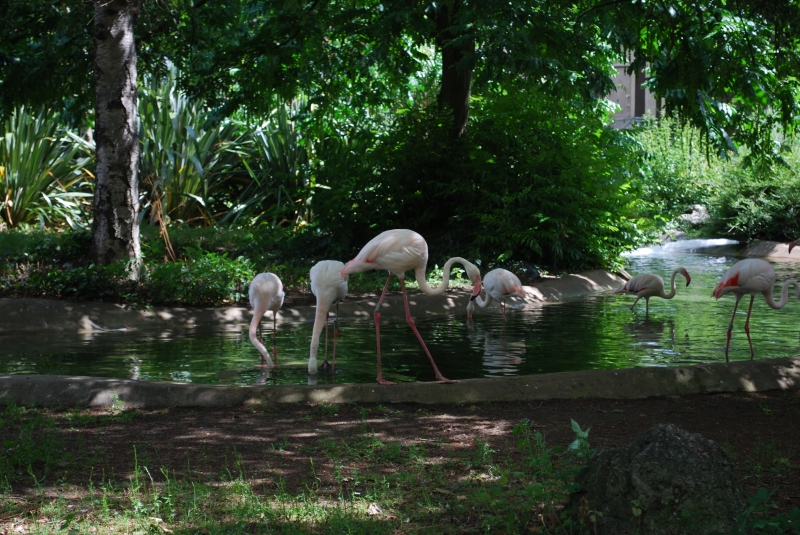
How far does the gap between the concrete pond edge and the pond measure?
836mm

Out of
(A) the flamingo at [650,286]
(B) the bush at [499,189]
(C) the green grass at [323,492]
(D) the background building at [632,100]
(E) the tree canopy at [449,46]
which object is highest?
(D) the background building at [632,100]

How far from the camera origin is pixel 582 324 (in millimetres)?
9258

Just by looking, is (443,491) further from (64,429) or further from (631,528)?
(64,429)

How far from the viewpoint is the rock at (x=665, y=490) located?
299 centimetres

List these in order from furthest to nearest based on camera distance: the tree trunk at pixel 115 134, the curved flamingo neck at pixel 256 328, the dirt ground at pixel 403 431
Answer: the tree trunk at pixel 115 134 < the curved flamingo neck at pixel 256 328 < the dirt ground at pixel 403 431

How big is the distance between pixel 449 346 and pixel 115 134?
4.95 m

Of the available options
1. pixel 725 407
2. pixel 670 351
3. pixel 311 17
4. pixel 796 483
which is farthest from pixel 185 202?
pixel 796 483

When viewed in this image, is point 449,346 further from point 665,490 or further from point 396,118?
point 396,118

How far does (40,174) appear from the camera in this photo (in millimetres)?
16375

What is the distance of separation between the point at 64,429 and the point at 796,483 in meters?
3.90

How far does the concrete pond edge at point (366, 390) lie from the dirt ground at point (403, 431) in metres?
0.09

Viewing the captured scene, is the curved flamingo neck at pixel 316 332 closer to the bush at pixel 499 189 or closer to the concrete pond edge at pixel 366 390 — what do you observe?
the concrete pond edge at pixel 366 390

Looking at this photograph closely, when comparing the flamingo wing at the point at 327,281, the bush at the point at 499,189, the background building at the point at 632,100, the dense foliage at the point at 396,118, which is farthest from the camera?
the background building at the point at 632,100

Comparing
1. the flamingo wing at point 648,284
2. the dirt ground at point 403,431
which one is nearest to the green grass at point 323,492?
the dirt ground at point 403,431
